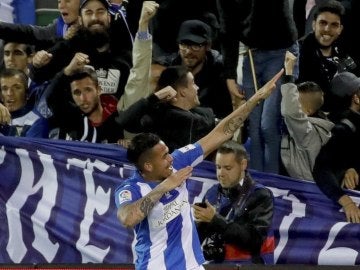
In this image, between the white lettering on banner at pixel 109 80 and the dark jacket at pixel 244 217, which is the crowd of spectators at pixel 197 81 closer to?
the white lettering on banner at pixel 109 80

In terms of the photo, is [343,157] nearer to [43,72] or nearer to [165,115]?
[165,115]

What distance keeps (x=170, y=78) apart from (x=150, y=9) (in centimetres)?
62

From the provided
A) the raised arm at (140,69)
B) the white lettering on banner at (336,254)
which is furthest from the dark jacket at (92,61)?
the white lettering on banner at (336,254)

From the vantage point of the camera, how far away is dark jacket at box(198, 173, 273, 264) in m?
7.23

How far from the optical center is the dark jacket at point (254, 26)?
831 centimetres

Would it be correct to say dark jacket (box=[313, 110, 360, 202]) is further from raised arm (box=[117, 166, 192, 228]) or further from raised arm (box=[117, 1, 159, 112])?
raised arm (box=[117, 166, 192, 228])

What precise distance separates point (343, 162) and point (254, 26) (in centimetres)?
132

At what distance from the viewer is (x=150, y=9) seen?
8.24m

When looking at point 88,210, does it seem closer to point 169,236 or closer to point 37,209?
point 37,209

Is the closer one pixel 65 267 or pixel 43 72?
pixel 65 267

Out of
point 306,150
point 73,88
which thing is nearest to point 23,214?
point 73,88

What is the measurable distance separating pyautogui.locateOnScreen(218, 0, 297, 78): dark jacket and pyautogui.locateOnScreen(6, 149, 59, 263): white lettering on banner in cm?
170

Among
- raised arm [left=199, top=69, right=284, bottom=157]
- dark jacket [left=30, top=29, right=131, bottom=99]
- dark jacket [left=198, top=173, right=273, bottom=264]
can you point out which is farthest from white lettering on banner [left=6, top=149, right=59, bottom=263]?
raised arm [left=199, top=69, right=284, bottom=157]

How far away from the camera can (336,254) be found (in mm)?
7914
